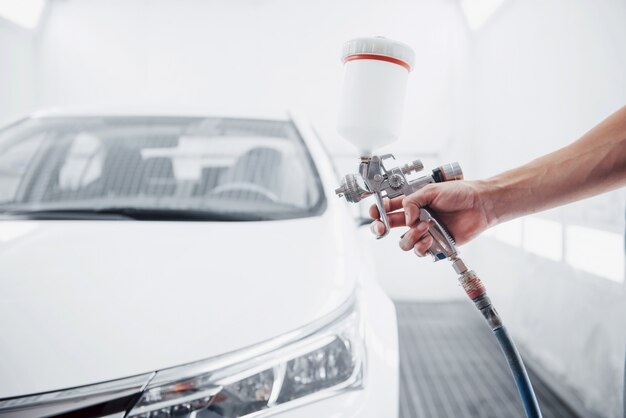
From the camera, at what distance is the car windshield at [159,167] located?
3.91 ft

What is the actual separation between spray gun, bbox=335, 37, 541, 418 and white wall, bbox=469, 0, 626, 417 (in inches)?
39.4

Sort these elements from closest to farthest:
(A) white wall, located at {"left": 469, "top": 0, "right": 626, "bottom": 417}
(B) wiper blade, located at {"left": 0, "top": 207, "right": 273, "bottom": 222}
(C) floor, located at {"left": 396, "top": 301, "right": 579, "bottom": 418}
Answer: (B) wiper blade, located at {"left": 0, "top": 207, "right": 273, "bottom": 222}, (A) white wall, located at {"left": 469, "top": 0, "right": 626, "bottom": 417}, (C) floor, located at {"left": 396, "top": 301, "right": 579, "bottom": 418}

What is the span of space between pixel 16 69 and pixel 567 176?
12.0ft

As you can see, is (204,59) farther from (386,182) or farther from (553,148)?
(386,182)

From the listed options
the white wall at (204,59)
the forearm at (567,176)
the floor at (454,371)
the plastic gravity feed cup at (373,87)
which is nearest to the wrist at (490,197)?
the forearm at (567,176)

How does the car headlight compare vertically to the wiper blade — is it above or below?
below

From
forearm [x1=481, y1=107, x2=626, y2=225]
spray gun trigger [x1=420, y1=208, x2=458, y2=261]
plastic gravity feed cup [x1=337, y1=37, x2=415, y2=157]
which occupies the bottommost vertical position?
spray gun trigger [x1=420, y1=208, x2=458, y2=261]

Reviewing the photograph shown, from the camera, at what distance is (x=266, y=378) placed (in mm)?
715

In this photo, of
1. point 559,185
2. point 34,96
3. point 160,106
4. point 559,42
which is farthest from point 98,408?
point 34,96

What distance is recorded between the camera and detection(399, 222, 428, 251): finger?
0.71 metres

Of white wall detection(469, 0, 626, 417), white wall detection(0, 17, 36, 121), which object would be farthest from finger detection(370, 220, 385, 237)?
white wall detection(0, 17, 36, 121)

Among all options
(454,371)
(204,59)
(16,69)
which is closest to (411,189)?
(454,371)

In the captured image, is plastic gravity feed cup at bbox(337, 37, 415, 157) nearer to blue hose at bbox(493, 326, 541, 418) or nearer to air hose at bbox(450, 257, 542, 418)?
air hose at bbox(450, 257, 542, 418)

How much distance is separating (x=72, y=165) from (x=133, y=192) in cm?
41
